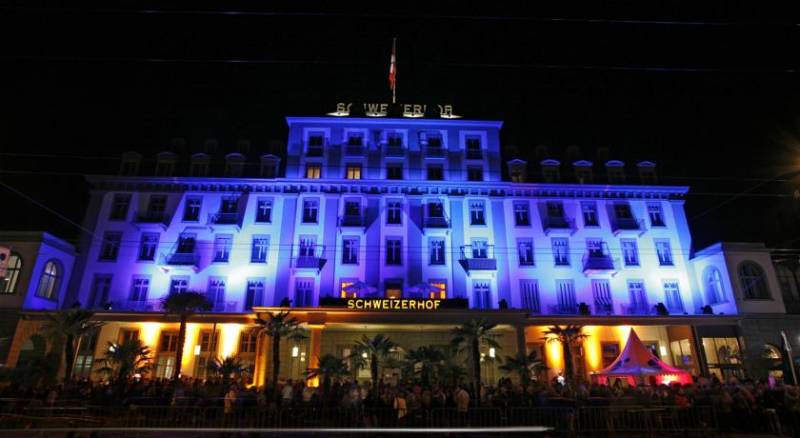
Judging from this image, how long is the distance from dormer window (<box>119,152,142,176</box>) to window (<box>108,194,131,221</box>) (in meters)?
1.98

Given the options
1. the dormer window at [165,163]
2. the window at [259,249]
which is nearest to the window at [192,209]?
the dormer window at [165,163]

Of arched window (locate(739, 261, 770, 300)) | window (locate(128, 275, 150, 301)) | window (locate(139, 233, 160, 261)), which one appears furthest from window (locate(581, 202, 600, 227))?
window (locate(128, 275, 150, 301))

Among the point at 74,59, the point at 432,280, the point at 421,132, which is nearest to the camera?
the point at 74,59

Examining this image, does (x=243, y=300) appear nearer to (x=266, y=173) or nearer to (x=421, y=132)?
(x=266, y=173)

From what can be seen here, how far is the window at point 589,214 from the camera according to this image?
3375 cm

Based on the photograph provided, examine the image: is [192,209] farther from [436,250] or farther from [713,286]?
[713,286]

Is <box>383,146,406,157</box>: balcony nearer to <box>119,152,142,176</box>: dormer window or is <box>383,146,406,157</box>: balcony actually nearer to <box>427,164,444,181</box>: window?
<box>427,164,444,181</box>: window

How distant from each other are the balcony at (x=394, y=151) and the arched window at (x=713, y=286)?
23690 mm

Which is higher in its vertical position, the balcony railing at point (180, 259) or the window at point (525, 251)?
the window at point (525, 251)

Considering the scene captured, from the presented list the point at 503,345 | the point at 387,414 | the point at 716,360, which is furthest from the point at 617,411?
the point at 716,360

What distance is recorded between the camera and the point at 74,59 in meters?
13.0

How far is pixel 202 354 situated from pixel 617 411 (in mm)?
24824

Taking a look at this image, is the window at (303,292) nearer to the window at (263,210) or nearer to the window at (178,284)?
the window at (263,210)

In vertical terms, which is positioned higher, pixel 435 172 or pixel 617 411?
pixel 435 172
